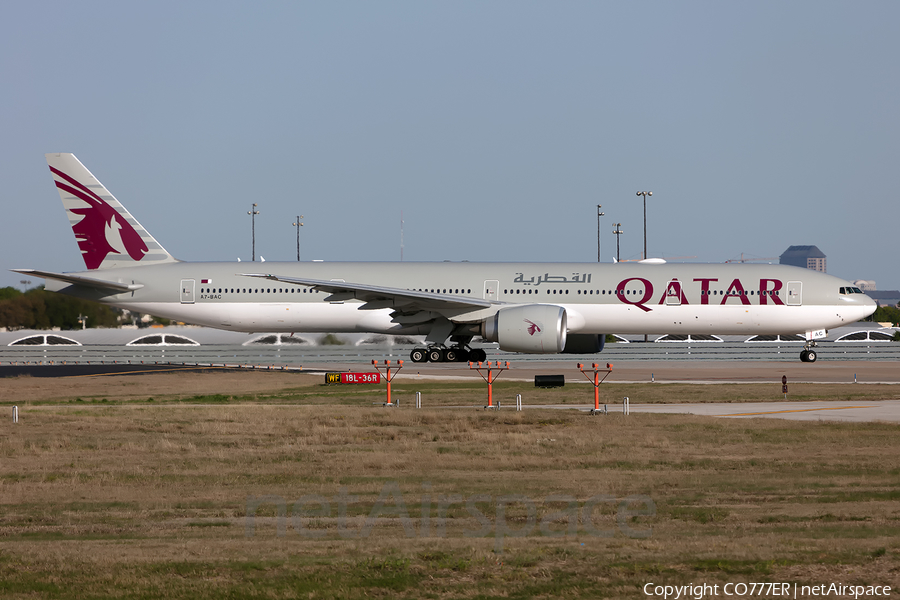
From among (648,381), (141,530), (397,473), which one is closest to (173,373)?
(648,381)

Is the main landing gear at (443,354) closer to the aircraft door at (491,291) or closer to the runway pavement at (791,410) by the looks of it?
the aircraft door at (491,291)

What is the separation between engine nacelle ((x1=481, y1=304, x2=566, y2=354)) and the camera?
32781mm

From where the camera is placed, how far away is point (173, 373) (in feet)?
123

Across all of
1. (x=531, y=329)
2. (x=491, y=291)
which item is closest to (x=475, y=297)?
(x=491, y=291)

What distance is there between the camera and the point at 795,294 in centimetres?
3600

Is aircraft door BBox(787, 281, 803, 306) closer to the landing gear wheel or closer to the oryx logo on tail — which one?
the landing gear wheel

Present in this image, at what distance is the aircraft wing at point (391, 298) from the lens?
33.0 m

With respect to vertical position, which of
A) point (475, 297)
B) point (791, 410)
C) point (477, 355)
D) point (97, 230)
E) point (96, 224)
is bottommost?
point (791, 410)

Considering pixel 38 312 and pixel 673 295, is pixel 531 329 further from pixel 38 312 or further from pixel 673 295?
pixel 38 312

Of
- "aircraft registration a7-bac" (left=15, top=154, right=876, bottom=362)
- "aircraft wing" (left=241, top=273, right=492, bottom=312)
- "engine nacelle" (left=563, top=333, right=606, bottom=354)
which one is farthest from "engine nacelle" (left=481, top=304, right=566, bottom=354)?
"engine nacelle" (left=563, top=333, right=606, bottom=354)

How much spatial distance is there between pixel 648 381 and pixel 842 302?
8.35 meters

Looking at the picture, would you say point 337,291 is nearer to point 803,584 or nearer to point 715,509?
point 715,509

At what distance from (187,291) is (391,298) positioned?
9029 millimetres

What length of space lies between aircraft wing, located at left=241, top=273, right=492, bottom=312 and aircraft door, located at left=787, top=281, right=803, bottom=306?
11266 mm
